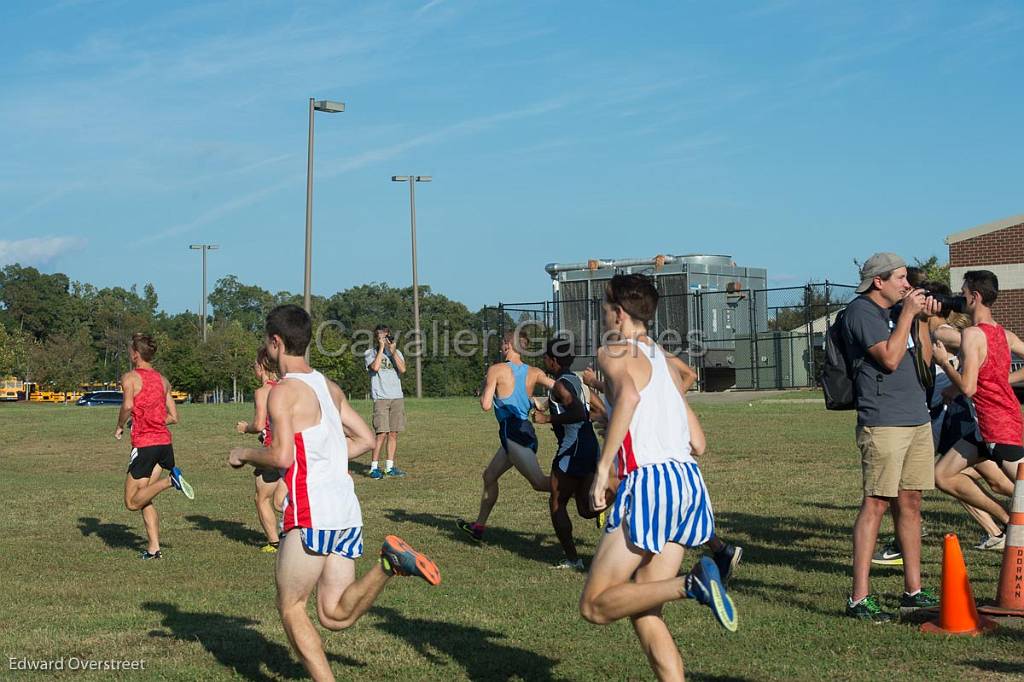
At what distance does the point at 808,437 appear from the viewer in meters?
20.4

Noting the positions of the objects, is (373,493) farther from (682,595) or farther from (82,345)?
(82,345)

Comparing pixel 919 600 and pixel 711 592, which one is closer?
pixel 711 592

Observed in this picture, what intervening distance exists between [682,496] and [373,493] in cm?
1068

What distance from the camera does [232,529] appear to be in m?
12.2

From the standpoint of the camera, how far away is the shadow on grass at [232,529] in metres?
11.5

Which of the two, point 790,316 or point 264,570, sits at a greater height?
point 790,316

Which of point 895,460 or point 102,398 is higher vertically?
point 895,460

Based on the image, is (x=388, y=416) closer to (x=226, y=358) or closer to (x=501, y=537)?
(x=501, y=537)

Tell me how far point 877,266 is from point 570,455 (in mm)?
3360

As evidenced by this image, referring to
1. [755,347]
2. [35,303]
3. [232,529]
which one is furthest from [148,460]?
[35,303]

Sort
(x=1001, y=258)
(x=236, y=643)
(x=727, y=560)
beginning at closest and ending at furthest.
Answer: (x=727, y=560) → (x=236, y=643) → (x=1001, y=258)

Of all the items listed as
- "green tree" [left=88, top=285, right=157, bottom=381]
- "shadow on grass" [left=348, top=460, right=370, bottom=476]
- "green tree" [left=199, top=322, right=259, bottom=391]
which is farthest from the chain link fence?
"green tree" [left=88, top=285, right=157, bottom=381]

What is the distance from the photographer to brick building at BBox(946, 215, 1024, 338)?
123 ft

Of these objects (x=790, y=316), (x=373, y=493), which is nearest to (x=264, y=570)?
(x=373, y=493)
